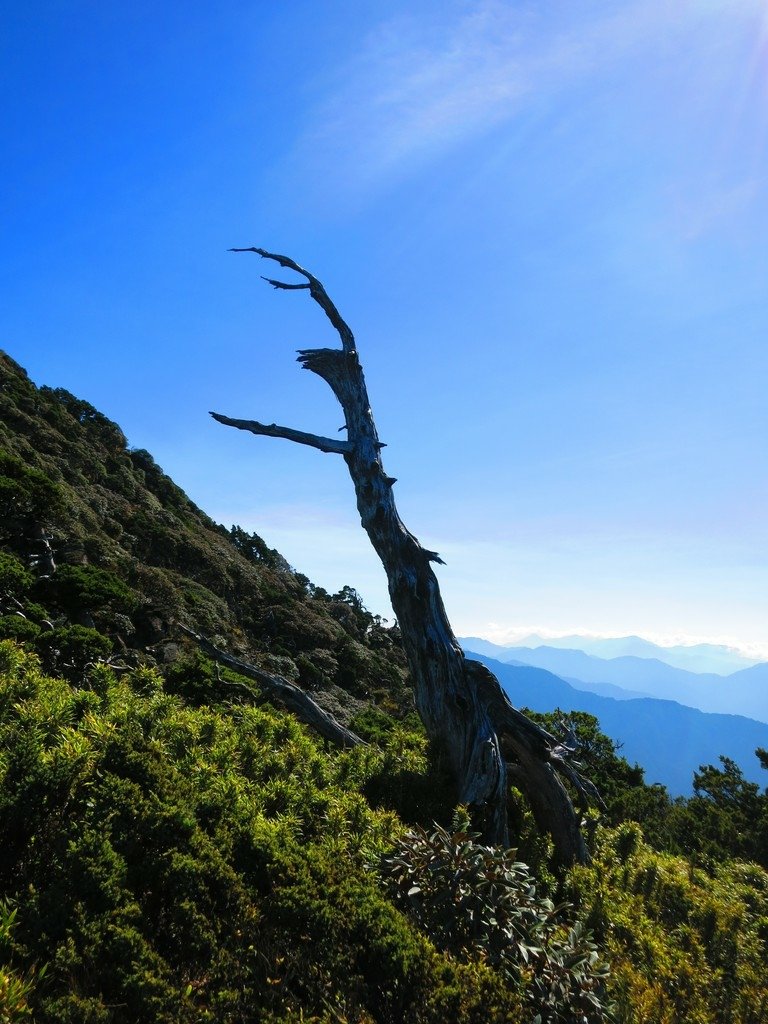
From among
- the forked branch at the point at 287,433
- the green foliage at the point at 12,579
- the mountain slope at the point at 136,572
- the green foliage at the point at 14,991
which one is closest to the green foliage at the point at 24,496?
the mountain slope at the point at 136,572

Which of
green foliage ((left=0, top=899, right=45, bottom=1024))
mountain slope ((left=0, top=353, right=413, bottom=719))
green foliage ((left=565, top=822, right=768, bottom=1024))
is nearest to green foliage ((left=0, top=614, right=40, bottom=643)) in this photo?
mountain slope ((left=0, top=353, right=413, bottom=719))

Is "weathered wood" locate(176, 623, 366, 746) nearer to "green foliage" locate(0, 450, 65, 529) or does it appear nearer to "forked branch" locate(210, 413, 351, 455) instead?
"forked branch" locate(210, 413, 351, 455)

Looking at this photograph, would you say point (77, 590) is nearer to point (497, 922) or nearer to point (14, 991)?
point (14, 991)

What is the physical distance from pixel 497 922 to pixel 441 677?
180 inches

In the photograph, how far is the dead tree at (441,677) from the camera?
731 centimetres

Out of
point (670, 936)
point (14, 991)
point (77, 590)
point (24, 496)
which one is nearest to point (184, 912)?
point (14, 991)

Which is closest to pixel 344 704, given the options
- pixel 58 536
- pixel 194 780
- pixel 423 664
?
pixel 58 536

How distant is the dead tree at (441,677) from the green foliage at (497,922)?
112 inches

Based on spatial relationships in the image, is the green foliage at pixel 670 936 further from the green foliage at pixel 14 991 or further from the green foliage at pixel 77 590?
the green foliage at pixel 77 590

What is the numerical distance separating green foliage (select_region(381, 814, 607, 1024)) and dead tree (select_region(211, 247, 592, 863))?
283 centimetres

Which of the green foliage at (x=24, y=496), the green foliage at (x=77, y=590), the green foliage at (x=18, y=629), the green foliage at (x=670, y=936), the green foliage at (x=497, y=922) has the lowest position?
the green foliage at (x=670, y=936)

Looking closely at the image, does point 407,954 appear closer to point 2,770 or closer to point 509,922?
point 509,922

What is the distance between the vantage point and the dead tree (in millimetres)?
7312

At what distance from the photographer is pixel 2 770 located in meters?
3.75
